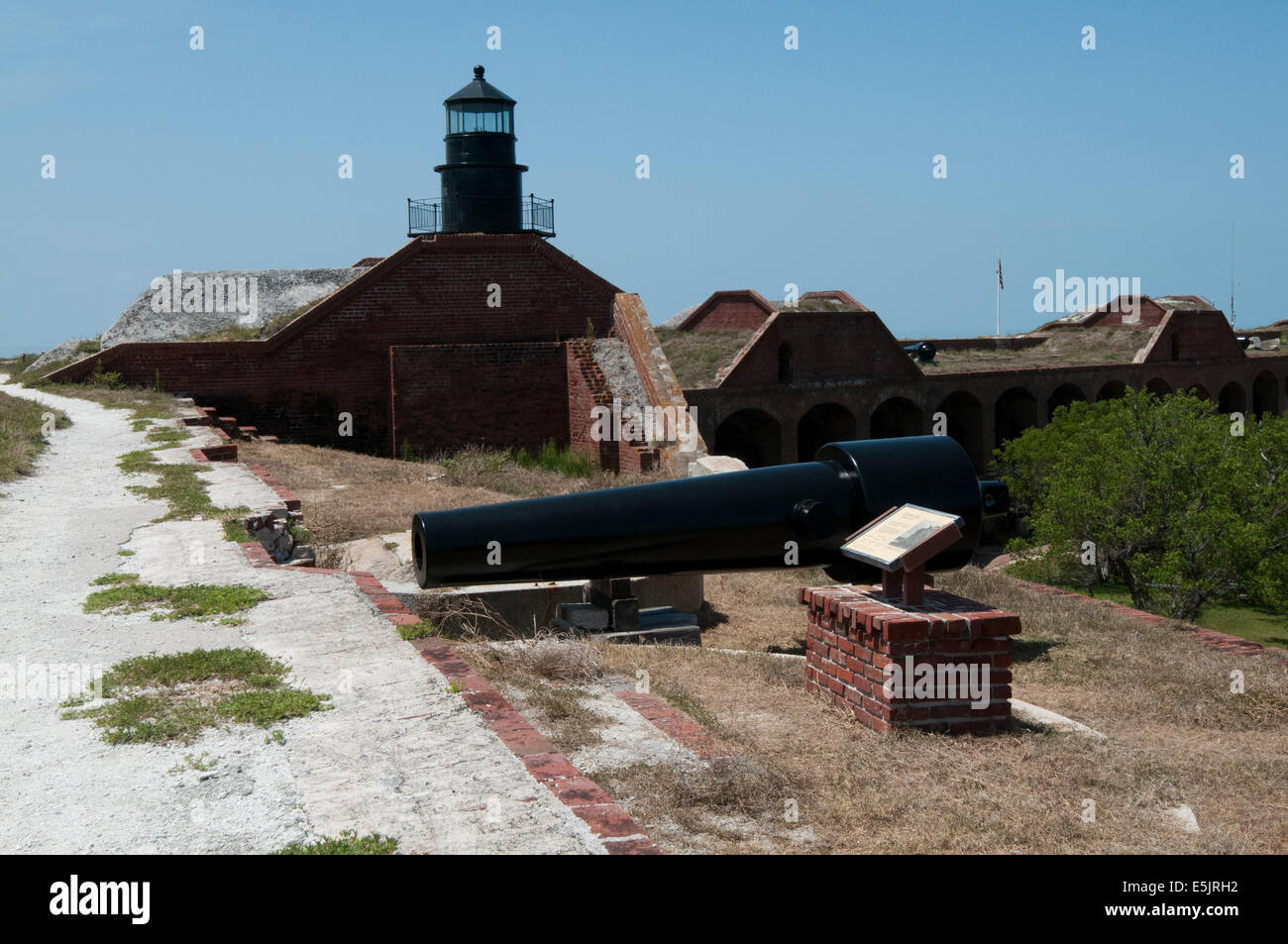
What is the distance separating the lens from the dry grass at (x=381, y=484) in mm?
9859

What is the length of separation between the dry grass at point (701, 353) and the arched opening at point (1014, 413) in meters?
9.49

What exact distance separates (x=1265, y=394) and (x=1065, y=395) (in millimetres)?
13146

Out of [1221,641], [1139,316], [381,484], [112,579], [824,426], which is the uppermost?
[1139,316]

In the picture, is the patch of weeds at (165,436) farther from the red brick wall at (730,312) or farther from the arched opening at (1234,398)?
the arched opening at (1234,398)

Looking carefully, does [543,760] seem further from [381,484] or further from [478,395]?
[478,395]

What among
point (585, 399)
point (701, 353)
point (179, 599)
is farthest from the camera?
point (701, 353)

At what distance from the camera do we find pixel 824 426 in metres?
28.8

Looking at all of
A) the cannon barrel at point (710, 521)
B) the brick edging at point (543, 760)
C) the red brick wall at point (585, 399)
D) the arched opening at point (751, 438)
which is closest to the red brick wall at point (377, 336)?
the red brick wall at point (585, 399)

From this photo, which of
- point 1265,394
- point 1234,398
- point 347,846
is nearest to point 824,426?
point 1234,398

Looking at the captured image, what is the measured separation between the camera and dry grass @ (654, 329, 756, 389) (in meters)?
24.9

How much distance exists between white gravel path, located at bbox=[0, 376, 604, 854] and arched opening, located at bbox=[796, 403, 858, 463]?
73.0ft

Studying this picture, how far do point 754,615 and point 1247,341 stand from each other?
42655 millimetres
